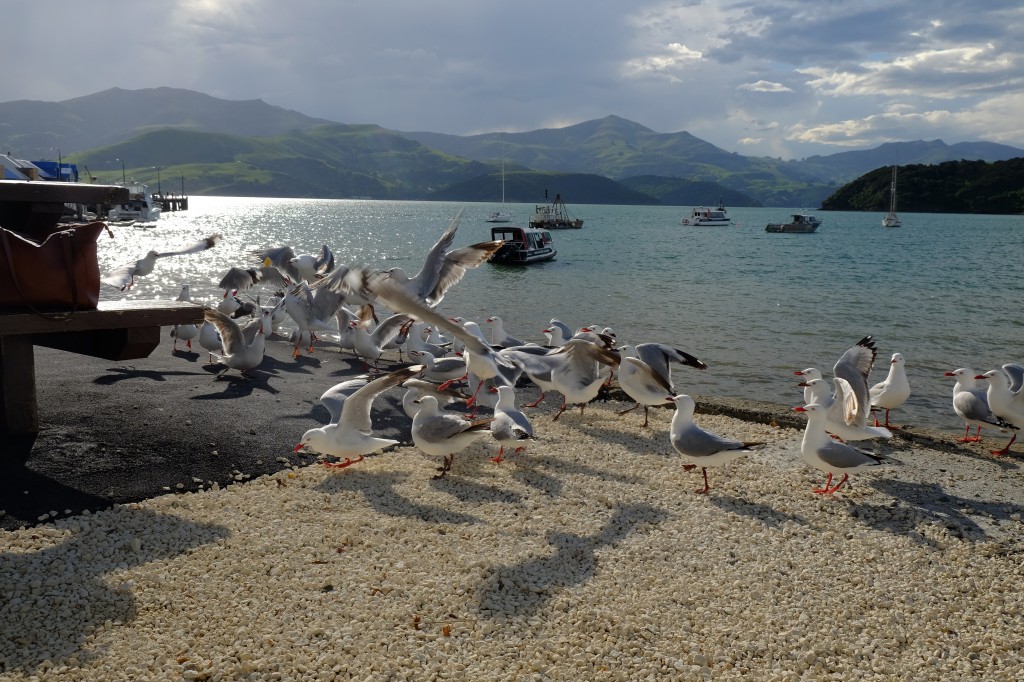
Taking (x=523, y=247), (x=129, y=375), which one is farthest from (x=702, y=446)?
(x=523, y=247)

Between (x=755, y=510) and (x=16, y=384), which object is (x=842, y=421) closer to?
(x=755, y=510)

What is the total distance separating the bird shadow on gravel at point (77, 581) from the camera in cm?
A: 378

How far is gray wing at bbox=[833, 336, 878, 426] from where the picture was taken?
24.1 ft

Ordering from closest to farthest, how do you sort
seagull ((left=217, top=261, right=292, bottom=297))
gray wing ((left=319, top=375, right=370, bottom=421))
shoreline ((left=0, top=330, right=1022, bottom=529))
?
shoreline ((left=0, top=330, right=1022, bottom=529))
gray wing ((left=319, top=375, right=370, bottom=421))
seagull ((left=217, top=261, right=292, bottom=297))

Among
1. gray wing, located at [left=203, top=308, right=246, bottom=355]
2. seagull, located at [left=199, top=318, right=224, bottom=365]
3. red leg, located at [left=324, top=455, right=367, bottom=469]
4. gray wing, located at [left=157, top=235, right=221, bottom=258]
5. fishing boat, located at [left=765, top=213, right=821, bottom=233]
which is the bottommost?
red leg, located at [left=324, top=455, right=367, bottom=469]

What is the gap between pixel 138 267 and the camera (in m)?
11.6

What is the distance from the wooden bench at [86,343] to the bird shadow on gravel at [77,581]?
4.48 ft

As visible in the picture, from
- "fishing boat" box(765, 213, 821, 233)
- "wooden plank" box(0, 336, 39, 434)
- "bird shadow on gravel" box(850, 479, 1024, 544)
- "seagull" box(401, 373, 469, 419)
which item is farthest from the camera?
"fishing boat" box(765, 213, 821, 233)

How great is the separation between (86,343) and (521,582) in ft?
13.7

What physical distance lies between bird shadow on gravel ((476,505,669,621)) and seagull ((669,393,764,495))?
0.97 metres

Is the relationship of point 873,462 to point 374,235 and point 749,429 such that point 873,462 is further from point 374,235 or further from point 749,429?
point 374,235

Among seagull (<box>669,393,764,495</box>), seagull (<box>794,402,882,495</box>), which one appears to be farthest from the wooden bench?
seagull (<box>794,402,882,495</box>)

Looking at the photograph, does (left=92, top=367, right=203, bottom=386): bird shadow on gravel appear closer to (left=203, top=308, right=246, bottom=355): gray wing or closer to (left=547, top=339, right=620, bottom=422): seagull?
(left=203, top=308, right=246, bottom=355): gray wing

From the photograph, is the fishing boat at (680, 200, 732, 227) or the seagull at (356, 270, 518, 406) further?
the fishing boat at (680, 200, 732, 227)
